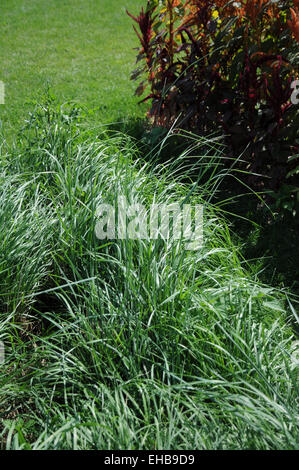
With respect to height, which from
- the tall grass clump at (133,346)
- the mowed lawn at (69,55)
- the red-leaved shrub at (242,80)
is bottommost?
the tall grass clump at (133,346)

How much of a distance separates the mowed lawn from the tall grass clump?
2.00 metres

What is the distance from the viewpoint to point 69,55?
7.97 metres

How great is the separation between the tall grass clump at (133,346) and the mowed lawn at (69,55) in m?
2.00

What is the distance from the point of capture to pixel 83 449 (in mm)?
1800

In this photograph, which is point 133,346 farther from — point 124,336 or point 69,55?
point 69,55

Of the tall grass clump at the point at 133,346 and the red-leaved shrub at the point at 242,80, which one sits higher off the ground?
the red-leaved shrub at the point at 242,80

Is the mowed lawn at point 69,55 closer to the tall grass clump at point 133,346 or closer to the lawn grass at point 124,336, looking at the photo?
the lawn grass at point 124,336

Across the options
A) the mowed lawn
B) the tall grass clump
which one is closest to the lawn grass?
the tall grass clump

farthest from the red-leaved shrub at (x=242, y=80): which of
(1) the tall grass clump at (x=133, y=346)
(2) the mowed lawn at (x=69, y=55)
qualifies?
(1) the tall grass clump at (x=133, y=346)

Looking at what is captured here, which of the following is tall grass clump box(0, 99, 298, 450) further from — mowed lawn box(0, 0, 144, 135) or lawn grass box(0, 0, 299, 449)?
mowed lawn box(0, 0, 144, 135)

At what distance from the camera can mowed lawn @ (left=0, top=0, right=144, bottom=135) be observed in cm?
590

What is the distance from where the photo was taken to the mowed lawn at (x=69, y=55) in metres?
5.90

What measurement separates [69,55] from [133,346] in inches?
264

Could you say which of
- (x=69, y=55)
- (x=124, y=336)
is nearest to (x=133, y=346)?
(x=124, y=336)
